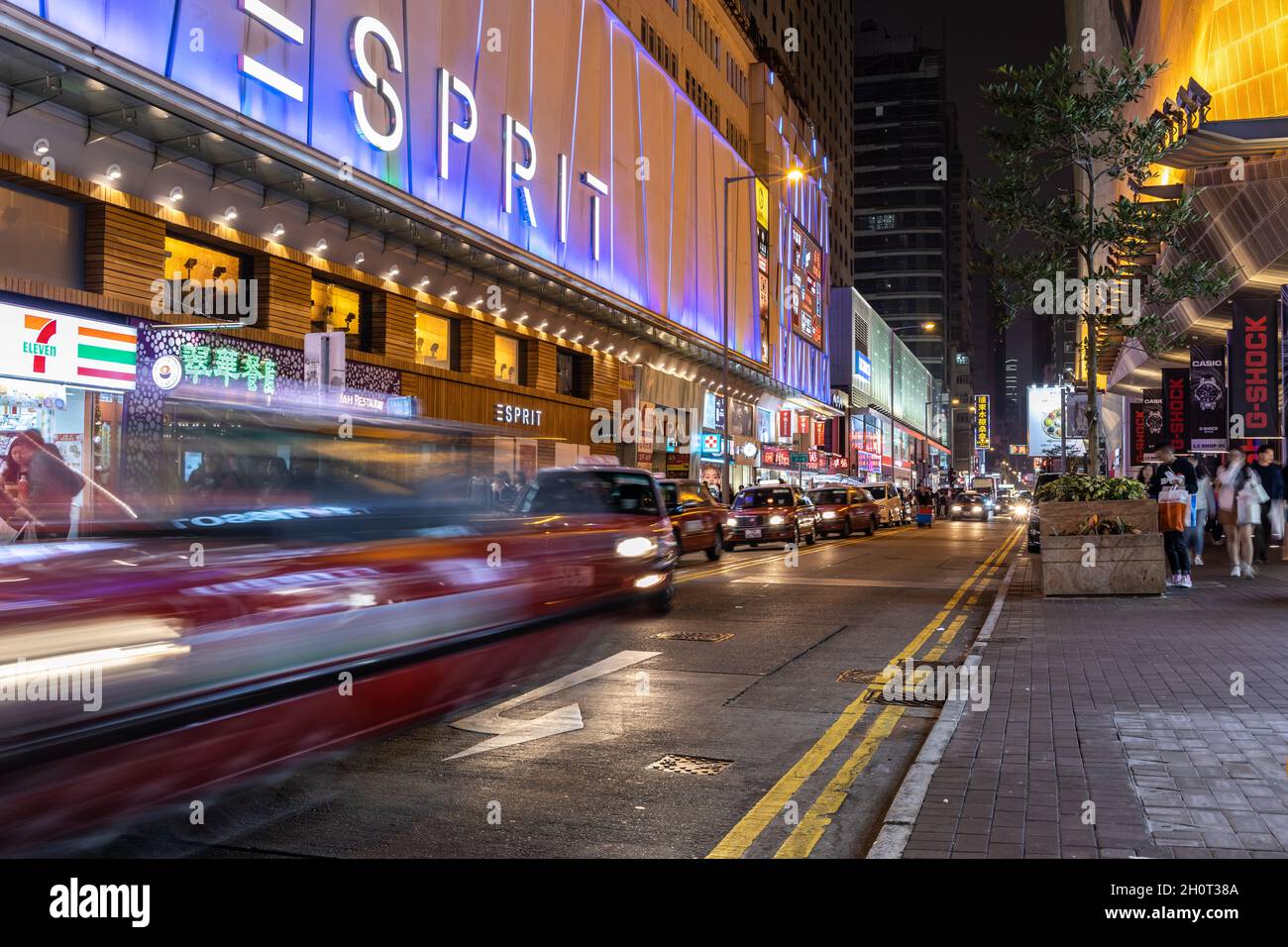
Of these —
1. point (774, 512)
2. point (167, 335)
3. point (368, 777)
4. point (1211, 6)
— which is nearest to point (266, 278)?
point (167, 335)

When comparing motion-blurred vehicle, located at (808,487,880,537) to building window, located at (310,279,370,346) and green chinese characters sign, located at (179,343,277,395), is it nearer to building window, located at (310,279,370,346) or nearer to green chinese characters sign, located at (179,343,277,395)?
building window, located at (310,279,370,346)

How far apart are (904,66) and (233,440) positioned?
172 metres

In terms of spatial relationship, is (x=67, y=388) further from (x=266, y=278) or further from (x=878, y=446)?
(x=878, y=446)

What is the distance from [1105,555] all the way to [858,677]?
698cm

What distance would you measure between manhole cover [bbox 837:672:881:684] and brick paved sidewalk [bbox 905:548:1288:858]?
101 centimetres

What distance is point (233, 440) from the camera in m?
5.68

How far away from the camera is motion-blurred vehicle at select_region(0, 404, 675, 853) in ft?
12.2

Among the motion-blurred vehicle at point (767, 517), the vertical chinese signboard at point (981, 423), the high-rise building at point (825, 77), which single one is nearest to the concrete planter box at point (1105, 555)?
the motion-blurred vehicle at point (767, 517)

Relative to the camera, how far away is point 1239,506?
1591 centimetres

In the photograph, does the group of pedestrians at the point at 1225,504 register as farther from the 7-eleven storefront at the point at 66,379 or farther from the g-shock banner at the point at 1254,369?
the 7-eleven storefront at the point at 66,379

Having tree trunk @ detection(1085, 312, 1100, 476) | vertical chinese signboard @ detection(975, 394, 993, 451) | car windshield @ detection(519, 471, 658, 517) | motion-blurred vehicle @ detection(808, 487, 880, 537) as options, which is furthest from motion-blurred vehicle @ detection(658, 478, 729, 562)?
vertical chinese signboard @ detection(975, 394, 993, 451)

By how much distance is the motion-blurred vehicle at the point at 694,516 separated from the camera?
21.4 metres

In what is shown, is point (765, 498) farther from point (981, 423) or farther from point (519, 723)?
point (981, 423)
